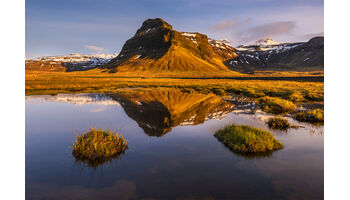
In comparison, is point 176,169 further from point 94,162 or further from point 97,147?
point 97,147

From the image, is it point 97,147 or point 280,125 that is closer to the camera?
point 97,147

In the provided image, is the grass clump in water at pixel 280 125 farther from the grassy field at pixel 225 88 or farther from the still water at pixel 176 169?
the grassy field at pixel 225 88

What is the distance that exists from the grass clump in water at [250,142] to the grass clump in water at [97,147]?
6219 mm

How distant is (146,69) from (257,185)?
172 m

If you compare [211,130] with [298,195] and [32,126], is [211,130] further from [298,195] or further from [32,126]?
[32,126]

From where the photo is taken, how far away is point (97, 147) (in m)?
9.20

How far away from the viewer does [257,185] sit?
699 cm

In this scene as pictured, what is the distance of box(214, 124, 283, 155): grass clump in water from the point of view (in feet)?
32.5

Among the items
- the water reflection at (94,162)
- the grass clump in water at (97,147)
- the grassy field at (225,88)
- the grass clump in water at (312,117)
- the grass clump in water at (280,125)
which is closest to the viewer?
the water reflection at (94,162)

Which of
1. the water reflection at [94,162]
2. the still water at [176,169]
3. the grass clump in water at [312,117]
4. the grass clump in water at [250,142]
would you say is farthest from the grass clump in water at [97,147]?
the grass clump in water at [312,117]

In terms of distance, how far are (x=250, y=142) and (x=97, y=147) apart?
7.95m

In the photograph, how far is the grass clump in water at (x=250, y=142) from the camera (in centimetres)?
991

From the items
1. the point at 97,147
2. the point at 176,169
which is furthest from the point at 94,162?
the point at 176,169
